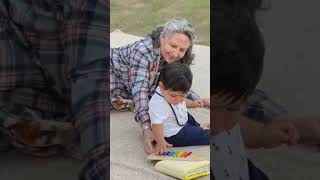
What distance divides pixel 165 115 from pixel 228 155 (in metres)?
0.80

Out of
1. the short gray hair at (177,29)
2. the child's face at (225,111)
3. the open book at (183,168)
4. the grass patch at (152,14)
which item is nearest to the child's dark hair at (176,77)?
the short gray hair at (177,29)

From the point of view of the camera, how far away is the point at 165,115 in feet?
5.47

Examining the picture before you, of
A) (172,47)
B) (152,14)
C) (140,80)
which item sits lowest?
(140,80)

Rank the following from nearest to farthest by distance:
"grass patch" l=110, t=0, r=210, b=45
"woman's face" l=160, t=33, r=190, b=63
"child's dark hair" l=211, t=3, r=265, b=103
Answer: "child's dark hair" l=211, t=3, r=265, b=103
"woman's face" l=160, t=33, r=190, b=63
"grass patch" l=110, t=0, r=210, b=45

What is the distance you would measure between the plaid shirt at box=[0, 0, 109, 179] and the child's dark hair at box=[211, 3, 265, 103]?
19cm

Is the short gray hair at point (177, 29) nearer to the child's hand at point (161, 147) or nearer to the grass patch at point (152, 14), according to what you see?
the child's hand at point (161, 147)

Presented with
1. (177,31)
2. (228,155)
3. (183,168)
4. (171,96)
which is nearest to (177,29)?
(177,31)

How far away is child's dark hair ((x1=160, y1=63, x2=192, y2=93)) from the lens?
1.71m

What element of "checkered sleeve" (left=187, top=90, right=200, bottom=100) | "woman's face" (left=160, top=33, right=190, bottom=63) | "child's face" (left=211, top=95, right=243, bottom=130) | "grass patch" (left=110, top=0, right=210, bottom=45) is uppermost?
"grass patch" (left=110, top=0, right=210, bottom=45)

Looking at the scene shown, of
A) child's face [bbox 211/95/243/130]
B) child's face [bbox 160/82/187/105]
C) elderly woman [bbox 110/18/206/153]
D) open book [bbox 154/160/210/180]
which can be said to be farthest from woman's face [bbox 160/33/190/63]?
child's face [bbox 211/95/243/130]

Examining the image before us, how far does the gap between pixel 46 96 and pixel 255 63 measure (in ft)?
1.39

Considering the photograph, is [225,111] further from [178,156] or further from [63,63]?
[178,156]

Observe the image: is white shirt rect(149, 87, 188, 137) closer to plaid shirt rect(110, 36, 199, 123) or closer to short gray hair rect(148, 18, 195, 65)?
plaid shirt rect(110, 36, 199, 123)

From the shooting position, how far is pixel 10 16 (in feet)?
3.32
